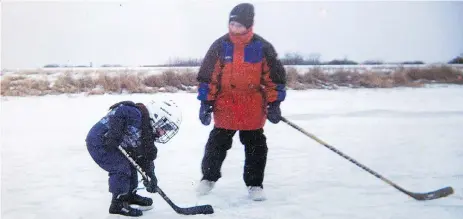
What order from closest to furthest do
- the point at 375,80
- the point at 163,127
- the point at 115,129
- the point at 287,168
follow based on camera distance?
the point at 115,129, the point at 163,127, the point at 287,168, the point at 375,80

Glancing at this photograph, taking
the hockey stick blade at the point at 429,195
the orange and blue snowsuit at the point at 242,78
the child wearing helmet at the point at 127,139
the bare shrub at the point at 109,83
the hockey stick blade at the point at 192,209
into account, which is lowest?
the hockey stick blade at the point at 192,209

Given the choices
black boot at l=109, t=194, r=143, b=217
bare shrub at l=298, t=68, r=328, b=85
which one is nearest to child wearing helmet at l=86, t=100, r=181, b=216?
black boot at l=109, t=194, r=143, b=217

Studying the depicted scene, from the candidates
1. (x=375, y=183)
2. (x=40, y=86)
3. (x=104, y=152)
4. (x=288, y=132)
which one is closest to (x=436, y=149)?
(x=375, y=183)

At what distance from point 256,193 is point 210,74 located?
636 mm

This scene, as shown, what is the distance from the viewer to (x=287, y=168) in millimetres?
3049

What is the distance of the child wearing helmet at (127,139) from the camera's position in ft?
6.89

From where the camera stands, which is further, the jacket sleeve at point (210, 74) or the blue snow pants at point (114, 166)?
the jacket sleeve at point (210, 74)

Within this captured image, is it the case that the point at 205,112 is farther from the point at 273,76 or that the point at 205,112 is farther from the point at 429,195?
the point at 429,195

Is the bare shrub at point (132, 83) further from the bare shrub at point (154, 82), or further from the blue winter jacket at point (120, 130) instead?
the blue winter jacket at point (120, 130)

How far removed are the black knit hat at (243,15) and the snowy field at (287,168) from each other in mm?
876

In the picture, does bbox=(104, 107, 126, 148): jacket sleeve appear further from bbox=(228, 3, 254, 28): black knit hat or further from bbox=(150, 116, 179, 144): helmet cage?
bbox=(228, 3, 254, 28): black knit hat

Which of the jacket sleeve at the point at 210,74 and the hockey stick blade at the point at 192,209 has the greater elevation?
the jacket sleeve at the point at 210,74

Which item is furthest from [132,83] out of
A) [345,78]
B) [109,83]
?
[345,78]

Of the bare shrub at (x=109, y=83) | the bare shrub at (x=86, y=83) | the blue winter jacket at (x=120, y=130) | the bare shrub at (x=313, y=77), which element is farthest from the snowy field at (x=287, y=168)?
the bare shrub at (x=313, y=77)
